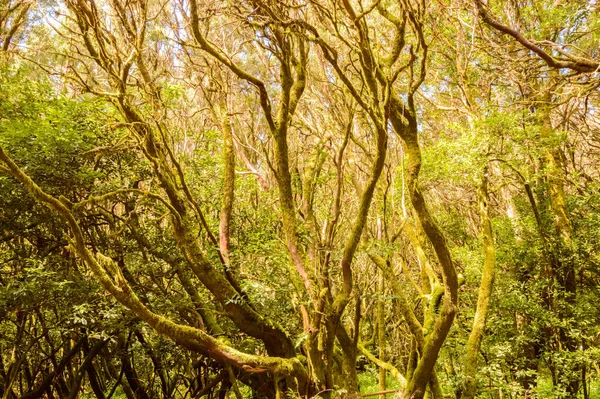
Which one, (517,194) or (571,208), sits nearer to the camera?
(571,208)

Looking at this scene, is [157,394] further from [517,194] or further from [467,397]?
[517,194]

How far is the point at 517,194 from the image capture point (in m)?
10.8

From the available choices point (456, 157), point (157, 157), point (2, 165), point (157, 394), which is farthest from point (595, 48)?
point (157, 394)

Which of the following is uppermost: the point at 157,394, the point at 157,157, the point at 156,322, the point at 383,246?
the point at 157,157

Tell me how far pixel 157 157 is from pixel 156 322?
2.13 metres


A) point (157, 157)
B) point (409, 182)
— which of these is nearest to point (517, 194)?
point (409, 182)

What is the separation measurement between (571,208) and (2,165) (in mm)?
9555

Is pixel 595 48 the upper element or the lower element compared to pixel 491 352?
upper

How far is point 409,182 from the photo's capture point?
4965 mm

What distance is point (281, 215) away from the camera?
634cm

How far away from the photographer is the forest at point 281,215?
4988 mm

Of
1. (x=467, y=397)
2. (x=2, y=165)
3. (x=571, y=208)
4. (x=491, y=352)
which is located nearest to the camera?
(x=2, y=165)

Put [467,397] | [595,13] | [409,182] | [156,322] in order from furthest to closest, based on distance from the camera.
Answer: [595,13] < [467,397] < [409,182] < [156,322]

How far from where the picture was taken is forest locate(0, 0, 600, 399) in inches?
196
